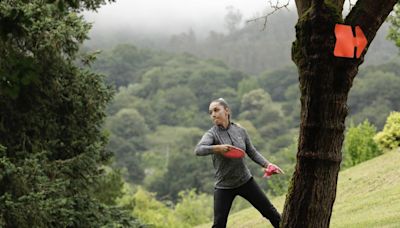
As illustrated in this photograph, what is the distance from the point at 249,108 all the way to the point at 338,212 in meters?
89.9

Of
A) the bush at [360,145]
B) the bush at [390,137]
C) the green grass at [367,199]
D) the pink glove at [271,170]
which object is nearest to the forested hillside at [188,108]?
the bush at [360,145]

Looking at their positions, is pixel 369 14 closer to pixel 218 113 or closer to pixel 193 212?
pixel 218 113

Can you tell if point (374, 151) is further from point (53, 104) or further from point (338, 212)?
point (53, 104)

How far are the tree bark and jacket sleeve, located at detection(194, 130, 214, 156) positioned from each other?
1.23 meters

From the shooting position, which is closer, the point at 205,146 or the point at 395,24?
the point at 205,146

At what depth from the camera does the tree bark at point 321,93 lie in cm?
470

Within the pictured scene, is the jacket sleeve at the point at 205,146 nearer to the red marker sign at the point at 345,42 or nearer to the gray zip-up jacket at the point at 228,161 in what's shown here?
the gray zip-up jacket at the point at 228,161

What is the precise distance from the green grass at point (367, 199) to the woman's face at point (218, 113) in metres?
4.19

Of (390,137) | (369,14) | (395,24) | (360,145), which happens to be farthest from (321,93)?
(360,145)

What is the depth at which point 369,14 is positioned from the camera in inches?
188

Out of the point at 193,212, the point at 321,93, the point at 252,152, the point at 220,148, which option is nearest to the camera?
the point at 321,93

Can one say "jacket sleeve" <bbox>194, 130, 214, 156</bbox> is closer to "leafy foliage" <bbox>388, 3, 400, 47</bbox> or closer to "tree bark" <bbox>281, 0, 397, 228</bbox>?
"tree bark" <bbox>281, 0, 397, 228</bbox>

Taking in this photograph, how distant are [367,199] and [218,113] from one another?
8.19 m

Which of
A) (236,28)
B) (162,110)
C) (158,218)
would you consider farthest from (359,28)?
(236,28)
